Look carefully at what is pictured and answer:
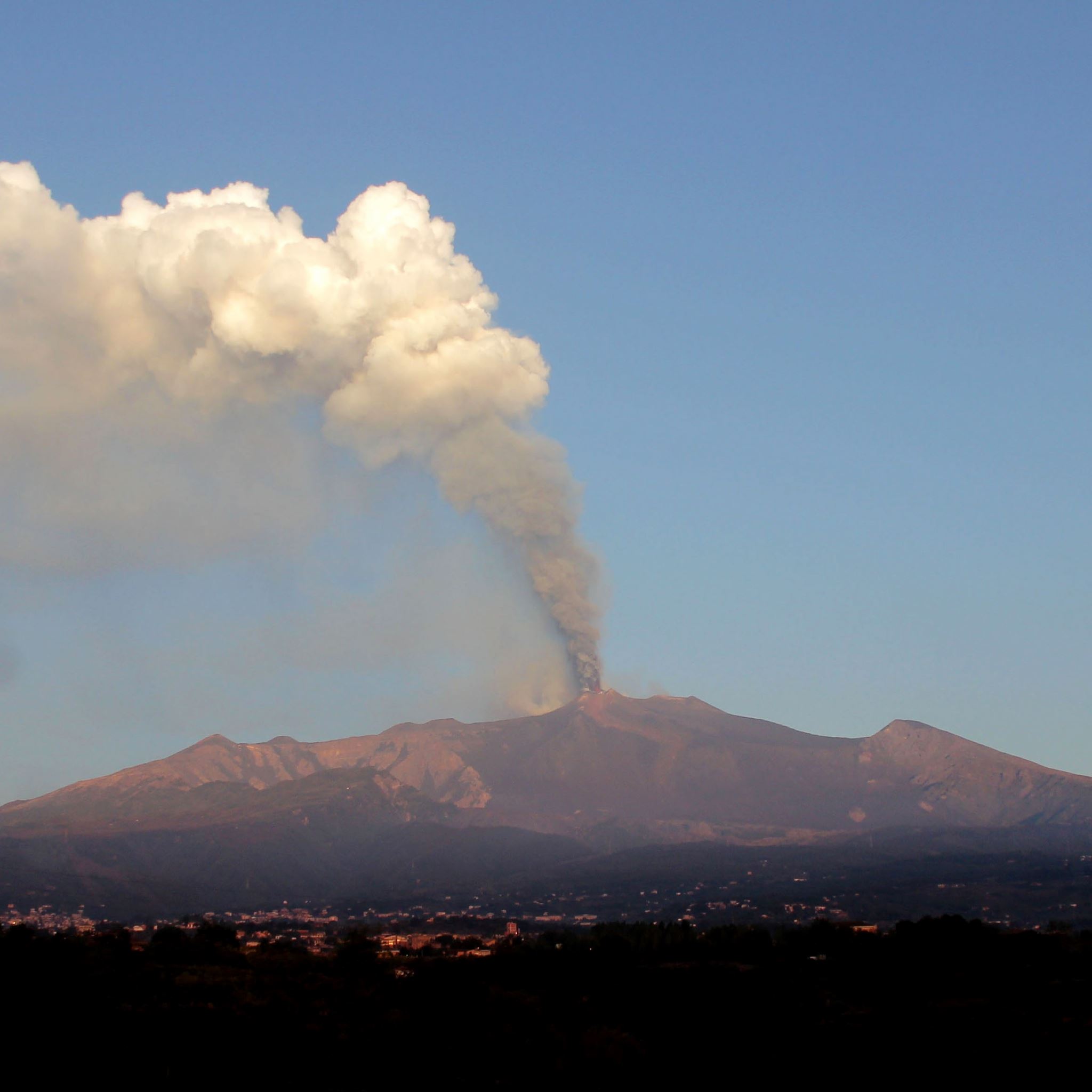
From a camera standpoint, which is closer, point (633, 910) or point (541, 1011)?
point (541, 1011)

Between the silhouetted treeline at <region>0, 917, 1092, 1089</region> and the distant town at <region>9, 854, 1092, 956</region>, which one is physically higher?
the silhouetted treeline at <region>0, 917, 1092, 1089</region>

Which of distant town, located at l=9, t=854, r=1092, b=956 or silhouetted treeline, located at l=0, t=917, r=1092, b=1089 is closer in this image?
silhouetted treeline, located at l=0, t=917, r=1092, b=1089

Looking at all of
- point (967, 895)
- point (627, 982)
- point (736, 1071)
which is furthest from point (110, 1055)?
point (967, 895)

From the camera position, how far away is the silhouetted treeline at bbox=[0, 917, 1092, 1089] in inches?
1156

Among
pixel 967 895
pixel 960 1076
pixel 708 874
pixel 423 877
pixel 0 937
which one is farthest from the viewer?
pixel 423 877

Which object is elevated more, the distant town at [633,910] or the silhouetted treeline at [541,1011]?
the silhouetted treeline at [541,1011]

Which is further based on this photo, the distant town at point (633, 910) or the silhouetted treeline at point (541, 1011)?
the distant town at point (633, 910)

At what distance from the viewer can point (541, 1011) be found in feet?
116

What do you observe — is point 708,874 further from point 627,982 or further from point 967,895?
point 627,982

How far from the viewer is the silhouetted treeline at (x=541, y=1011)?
29.4 meters

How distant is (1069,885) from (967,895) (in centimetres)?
1145

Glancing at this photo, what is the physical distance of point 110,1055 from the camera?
29344 mm

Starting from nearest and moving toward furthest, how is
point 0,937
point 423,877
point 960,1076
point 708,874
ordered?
point 960,1076, point 0,937, point 708,874, point 423,877

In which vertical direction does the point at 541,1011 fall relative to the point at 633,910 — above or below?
above
